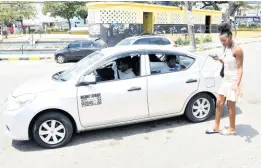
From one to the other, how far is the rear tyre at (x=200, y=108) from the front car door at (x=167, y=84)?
0.18 meters

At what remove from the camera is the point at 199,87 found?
4.93 m

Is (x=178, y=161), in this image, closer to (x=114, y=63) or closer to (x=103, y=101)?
(x=103, y=101)

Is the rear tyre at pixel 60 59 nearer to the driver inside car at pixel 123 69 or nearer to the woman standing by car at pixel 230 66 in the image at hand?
the driver inside car at pixel 123 69

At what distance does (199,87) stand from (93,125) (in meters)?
2.00

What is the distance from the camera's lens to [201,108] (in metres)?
5.08

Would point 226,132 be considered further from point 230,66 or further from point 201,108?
point 230,66

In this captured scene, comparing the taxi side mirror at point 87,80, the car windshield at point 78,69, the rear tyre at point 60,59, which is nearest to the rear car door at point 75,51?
the rear tyre at point 60,59

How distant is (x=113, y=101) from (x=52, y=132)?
1.06 meters

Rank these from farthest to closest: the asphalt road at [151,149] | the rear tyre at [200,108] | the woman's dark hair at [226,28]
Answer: the rear tyre at [200,108] → the woman's dark hair at [226,28] → the asphalt road at [151,149]

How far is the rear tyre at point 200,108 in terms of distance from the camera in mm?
4984

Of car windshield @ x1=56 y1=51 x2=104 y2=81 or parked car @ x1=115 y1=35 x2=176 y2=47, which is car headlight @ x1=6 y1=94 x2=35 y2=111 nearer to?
car windshield @ x1=56 y1=51 x2=104 y2=81

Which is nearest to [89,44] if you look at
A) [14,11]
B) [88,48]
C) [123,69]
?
[88,48]

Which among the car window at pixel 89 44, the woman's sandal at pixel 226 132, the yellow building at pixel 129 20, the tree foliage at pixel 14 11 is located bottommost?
the woman's sandal at pixel 226 132

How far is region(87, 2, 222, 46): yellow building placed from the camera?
21359 mm
